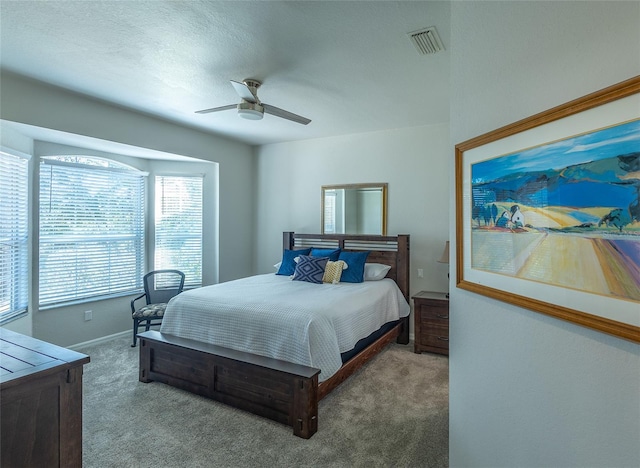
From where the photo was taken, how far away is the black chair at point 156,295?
3920 mm

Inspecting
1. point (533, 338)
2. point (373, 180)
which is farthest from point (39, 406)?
point (373, 180)

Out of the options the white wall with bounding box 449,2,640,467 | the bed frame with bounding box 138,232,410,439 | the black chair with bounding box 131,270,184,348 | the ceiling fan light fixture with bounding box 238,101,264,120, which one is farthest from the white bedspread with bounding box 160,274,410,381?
the ceiling fan light fixture with bounding box 238,101,264,120

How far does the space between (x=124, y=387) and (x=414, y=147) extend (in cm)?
408

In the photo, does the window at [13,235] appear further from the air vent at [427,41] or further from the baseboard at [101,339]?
the air vent at [427,41]

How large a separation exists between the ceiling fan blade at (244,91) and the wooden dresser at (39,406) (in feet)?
6.72

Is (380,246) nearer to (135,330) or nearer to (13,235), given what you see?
(135,330)

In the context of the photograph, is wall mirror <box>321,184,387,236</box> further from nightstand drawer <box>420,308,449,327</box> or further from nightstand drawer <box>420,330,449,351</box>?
nightstand drawer <box>420,330,449,351</box>

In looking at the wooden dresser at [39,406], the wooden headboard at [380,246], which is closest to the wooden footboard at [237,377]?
the wooden dresser at [39,406]

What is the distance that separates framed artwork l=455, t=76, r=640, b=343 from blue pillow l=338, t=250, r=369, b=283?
2442 millimetres

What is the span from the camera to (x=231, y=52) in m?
2.45

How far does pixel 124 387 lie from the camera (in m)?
2.96

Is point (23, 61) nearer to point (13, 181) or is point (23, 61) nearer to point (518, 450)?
point (13, 181)

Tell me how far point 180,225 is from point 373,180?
9.42 ft

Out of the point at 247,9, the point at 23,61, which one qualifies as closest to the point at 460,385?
the point at 247,9
